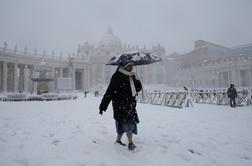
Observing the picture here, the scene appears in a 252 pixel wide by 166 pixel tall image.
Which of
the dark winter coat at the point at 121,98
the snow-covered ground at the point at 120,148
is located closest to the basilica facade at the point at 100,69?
the snow-covered ground at the point at 120,148

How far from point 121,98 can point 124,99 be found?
7 cm

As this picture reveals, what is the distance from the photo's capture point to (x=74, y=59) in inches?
2419

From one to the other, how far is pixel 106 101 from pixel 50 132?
93.1 inches

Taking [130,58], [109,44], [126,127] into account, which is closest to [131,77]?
[126,127]

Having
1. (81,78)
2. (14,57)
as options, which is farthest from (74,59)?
(14,57)

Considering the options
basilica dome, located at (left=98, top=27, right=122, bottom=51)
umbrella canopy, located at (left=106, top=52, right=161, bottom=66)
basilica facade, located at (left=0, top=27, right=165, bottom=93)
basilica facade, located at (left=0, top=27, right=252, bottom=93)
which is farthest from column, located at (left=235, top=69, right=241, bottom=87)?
umbrella canopy, located at (left=106, top=52, right=161, bottom=66)

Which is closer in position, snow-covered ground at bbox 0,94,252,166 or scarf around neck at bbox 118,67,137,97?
snow-covered ground at bbox 0,94,252,166

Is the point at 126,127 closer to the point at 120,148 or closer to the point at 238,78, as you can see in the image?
the point at 120,148

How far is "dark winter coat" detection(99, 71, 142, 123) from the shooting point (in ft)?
13.2

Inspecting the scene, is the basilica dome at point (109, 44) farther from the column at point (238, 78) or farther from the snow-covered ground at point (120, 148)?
the snow-covered ground at point (120, 148)

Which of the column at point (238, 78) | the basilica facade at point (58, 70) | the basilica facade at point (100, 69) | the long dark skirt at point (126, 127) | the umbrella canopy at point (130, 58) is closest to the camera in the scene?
the long dark skirt at point (126, 127)

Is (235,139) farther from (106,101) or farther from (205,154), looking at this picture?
(106,101)

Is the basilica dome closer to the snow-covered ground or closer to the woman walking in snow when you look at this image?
the snow-covered ground

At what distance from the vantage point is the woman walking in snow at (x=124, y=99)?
4.01m
